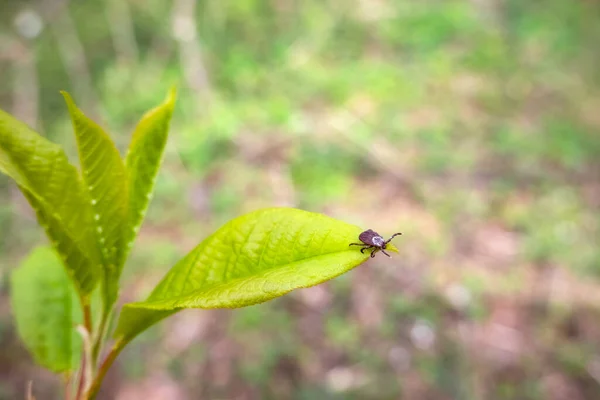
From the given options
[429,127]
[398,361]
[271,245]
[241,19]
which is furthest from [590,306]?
[241,19]

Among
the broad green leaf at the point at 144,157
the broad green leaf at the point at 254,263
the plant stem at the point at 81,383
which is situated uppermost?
the broad green leaf at the point at 144,157

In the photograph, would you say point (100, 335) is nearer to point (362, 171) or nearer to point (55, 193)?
point (55, 193)

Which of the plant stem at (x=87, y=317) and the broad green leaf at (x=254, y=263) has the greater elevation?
the broad green leaf at (x=254, y=263)

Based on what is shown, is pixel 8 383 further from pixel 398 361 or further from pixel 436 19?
pixel 436 19

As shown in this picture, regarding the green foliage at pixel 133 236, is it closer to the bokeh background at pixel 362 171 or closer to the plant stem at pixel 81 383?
the plant stem at pixel 81 383

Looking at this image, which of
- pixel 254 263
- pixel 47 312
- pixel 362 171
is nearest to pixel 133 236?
pixel 254 263

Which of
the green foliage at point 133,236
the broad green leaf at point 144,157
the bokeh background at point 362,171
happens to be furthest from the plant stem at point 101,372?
the bokeh background at point 362,171
